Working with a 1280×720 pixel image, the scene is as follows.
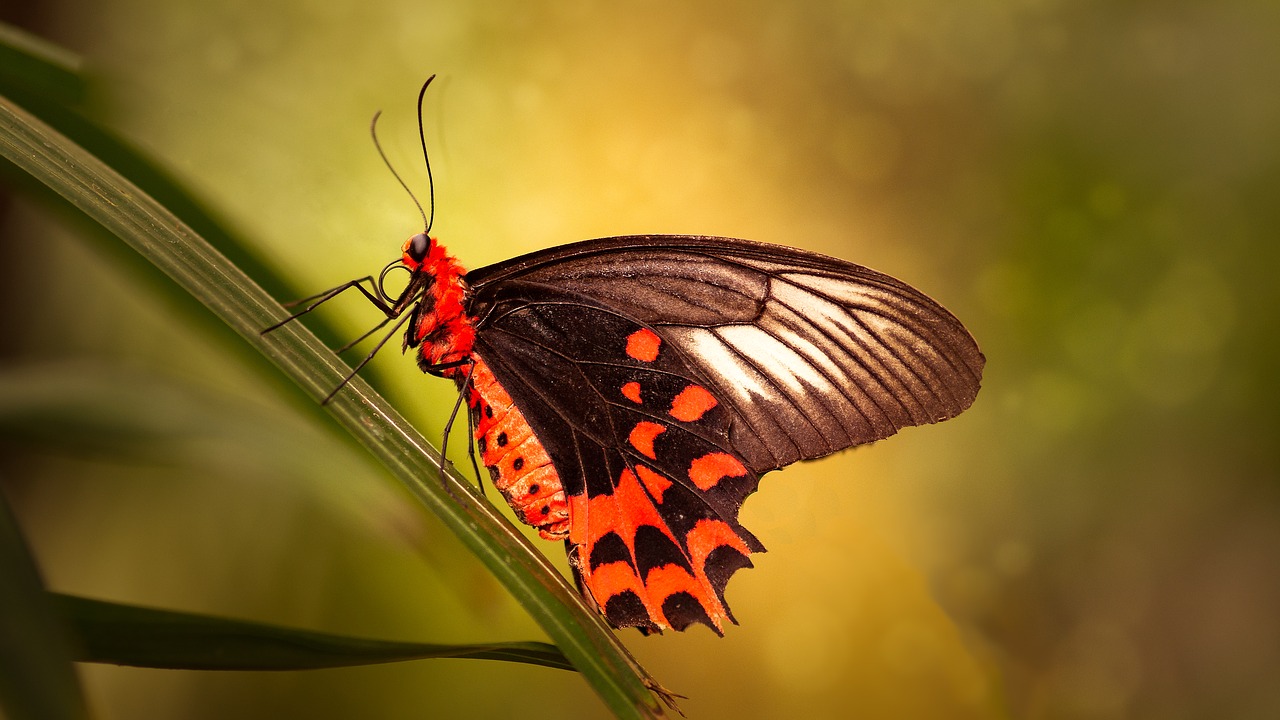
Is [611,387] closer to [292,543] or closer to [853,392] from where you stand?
[853,392]

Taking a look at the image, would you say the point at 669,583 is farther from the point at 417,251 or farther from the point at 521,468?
the point at 417,251

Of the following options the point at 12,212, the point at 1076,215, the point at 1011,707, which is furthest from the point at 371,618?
the point at 1076,215

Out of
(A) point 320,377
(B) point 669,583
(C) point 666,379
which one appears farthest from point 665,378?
(A) point 320,377

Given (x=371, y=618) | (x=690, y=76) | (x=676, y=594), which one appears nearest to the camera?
(x=676, y=594)

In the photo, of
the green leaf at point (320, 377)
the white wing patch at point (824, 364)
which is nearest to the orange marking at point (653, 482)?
the white wing patch at point (824, 364)

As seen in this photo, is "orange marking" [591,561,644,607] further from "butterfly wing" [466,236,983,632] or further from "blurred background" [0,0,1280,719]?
"blurred background" [0,0,1280,719]

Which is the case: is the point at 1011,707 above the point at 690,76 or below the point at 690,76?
below

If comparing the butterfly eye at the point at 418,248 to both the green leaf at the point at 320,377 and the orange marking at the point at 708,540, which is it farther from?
the orange marking at the point at 708,540
